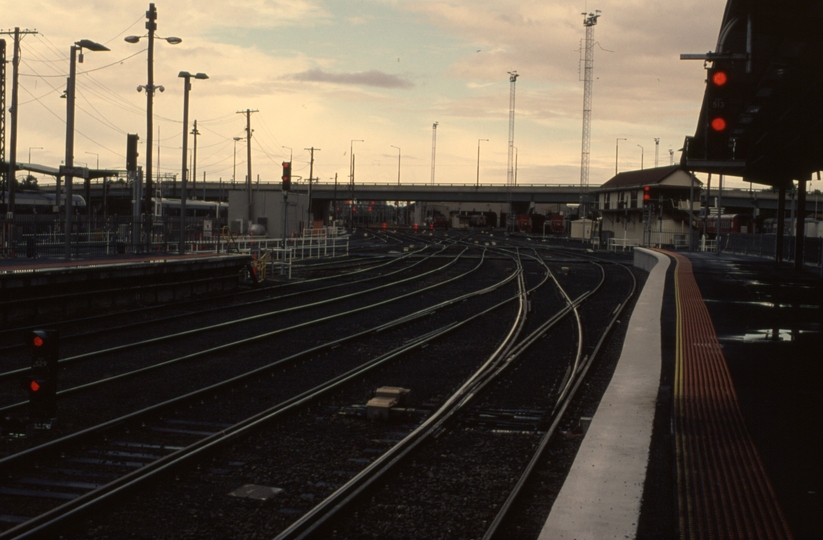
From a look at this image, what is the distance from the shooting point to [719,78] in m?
11.5

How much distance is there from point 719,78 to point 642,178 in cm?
8004

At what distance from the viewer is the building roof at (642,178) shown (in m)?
83.3

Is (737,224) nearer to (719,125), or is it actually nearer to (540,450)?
(719,125)

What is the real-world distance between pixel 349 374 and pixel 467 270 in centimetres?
2525

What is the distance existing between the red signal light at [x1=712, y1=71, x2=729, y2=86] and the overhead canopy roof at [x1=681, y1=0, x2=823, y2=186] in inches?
3.0

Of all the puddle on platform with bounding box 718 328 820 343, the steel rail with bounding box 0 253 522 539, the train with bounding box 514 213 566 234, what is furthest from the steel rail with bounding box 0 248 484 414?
the train with bounding box 514 213 566 234

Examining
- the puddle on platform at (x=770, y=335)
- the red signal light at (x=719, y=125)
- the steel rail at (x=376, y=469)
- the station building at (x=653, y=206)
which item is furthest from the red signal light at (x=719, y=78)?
the station building at (x=653, y=206)

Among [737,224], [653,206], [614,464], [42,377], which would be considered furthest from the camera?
[737,224]

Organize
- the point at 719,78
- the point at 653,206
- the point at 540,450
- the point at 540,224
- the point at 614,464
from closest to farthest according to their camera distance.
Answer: the point at 614,464 → the point at 540,450 → the point at 719,78 → the point at 653,206 → the point at 540,224

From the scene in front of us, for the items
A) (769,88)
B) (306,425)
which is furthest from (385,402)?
(769,88)

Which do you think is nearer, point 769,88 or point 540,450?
point 540,450

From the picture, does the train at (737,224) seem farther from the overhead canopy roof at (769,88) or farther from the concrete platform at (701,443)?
the concrete platform at (701,443)

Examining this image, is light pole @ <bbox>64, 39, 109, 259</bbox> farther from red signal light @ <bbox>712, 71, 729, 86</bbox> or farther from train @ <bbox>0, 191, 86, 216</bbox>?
train @ <bbox>0, 191, 86, 216</bbox>

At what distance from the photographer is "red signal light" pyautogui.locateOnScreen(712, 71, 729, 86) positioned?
11.5 metres
